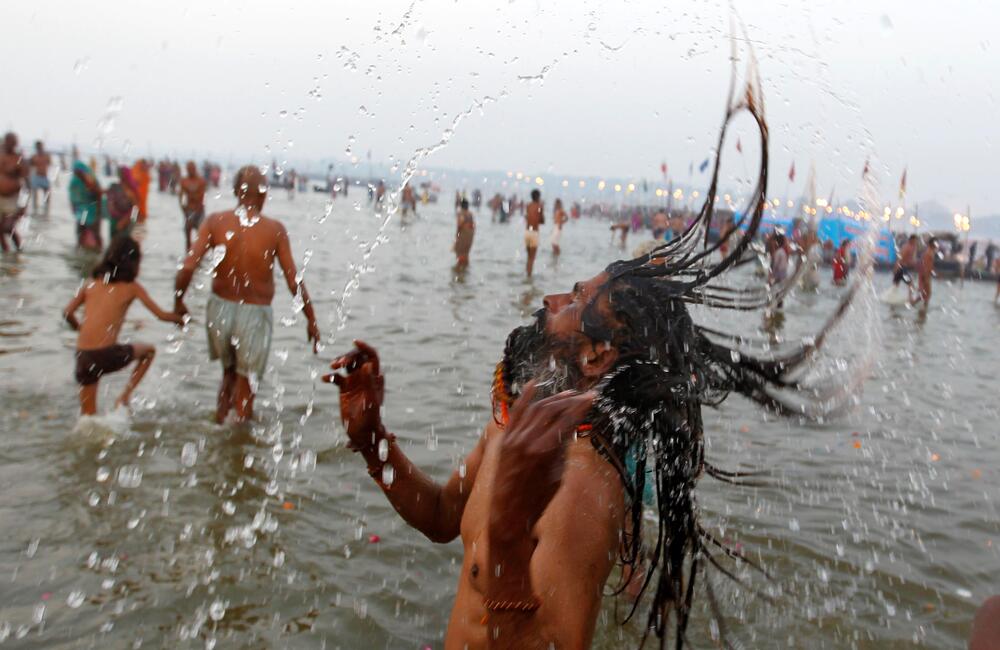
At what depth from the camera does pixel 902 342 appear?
13.7m

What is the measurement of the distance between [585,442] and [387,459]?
75cm

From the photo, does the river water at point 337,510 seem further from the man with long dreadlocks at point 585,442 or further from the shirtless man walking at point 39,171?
the shirtless man walking at point 39,171

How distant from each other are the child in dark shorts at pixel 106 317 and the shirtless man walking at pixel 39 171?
1682 cm

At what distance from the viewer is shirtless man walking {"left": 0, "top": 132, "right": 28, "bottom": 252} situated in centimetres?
1374

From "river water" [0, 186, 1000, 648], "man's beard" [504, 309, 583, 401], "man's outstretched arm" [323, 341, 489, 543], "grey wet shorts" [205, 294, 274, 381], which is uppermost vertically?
"man's beard" [504, 309, 583, 401]

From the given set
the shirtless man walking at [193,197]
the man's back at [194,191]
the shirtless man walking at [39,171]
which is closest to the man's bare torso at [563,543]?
the shirtless man walking at [193,197]

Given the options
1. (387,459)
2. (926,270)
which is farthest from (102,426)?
(926,270)

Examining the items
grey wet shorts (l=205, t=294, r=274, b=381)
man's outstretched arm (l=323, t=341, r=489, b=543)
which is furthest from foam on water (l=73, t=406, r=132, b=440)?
man's outstretched arm (l=323, t=341, r=489, b=543)

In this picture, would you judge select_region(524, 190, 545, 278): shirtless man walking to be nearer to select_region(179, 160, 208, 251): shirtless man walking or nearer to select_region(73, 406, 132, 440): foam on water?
select_region(179, 160, 208, 251): shirtless man walking

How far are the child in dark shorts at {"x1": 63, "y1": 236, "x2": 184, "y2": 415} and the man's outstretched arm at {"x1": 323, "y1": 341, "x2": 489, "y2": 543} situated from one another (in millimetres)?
4107

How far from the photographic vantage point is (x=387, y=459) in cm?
251

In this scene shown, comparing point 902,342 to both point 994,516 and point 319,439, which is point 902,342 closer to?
point 994,516

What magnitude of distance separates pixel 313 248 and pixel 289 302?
8.73 m

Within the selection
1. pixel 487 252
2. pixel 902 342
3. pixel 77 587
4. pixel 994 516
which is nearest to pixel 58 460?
pixel 77 587
